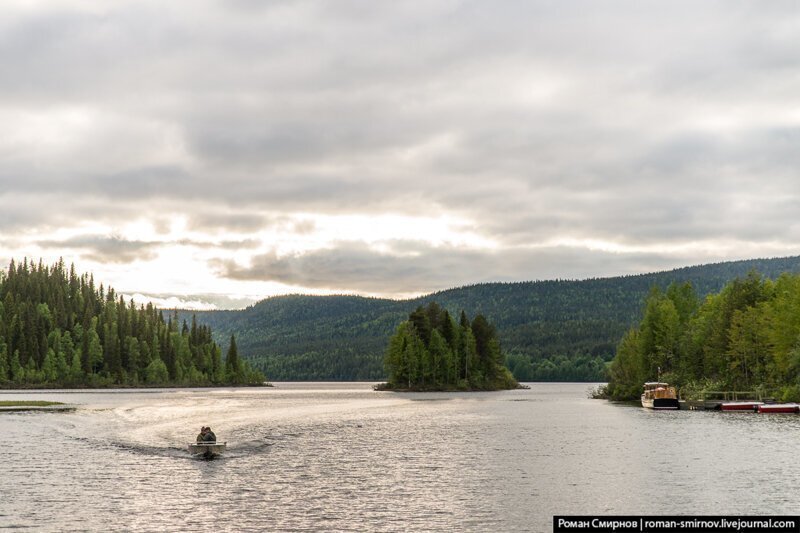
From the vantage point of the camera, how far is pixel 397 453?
271 ft

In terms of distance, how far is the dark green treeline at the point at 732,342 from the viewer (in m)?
143

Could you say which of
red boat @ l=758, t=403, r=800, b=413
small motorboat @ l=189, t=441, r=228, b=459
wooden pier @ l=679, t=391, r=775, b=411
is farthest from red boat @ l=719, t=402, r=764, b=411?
small motorboat @ l=189, t=441, r=228, b=459

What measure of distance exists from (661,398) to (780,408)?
87.8 ft

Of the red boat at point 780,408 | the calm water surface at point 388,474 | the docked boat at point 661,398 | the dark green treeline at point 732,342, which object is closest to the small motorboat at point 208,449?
the calm water surface at point 388,474

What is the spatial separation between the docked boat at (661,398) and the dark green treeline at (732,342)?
1060 centimetres

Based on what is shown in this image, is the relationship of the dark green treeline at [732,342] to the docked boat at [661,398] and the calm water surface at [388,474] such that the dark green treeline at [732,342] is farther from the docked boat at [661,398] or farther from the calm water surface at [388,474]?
the calm water surface at [388,474]

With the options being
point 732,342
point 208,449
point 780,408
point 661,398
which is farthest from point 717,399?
point 208,449

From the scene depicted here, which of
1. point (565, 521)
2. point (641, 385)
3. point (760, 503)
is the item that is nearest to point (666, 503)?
point (760, 503)

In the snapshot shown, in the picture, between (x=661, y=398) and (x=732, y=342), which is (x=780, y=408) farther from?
(x=732, y=342)

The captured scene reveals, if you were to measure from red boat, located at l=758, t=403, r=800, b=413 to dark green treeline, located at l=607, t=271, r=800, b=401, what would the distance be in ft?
22.9

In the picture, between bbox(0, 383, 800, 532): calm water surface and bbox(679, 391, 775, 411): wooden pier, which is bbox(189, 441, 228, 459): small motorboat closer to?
bbox(0, 383, 800, 532): calm water surface

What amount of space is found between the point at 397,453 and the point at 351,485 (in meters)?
22.3

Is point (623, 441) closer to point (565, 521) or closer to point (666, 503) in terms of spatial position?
point (666, 503)

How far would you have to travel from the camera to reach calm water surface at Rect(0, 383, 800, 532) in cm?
4869
